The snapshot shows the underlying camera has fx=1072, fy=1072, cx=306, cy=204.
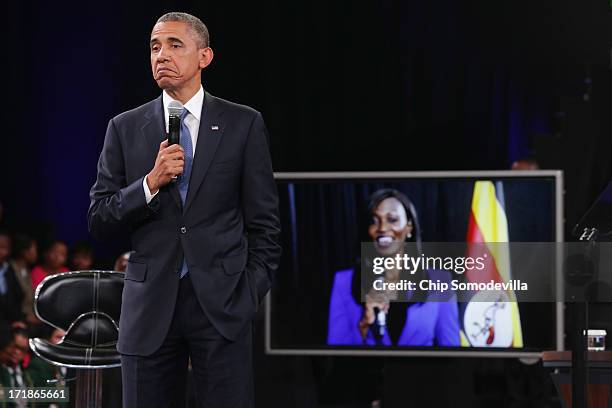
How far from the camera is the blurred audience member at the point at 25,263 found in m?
6.02

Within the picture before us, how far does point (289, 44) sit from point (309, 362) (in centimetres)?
204

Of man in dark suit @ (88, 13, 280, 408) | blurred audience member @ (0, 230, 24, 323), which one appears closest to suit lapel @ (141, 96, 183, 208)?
man in dark suit @ (88, 13, 280, 408)

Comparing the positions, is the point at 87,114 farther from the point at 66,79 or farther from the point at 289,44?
the point at 289,44

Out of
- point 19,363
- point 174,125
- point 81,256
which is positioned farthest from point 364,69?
point 174,125

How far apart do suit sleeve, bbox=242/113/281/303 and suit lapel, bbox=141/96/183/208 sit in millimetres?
183

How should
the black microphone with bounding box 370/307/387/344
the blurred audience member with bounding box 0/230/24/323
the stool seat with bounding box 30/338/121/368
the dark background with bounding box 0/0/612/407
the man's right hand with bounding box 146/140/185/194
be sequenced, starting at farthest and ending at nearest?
the dark background with bounding box 0/0/612/407
the blurred audience member with bounding box 0/230/24/323
the black microphone with bounding box 370/307/387/344
the stool seat with bounding box 30/338/121/368
the man's right hand with bounding box 146/140/185/194

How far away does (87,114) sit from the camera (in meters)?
6.80

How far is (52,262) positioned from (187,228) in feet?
12.9

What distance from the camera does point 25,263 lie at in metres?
6.25

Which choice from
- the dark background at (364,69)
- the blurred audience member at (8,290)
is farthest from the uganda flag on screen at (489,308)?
the blurred audience member at (8,290)

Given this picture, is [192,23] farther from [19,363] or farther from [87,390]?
[19,363]

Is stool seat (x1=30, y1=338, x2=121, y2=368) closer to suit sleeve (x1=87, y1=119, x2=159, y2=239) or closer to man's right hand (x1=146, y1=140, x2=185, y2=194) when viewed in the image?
suit sleeve (x1=87, y1=119, x2=159, y2=239)

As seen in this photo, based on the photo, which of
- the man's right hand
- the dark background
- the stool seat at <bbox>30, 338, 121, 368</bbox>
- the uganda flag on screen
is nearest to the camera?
the man's right hand

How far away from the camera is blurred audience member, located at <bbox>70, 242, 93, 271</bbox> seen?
6.31 metres
